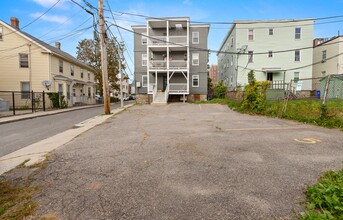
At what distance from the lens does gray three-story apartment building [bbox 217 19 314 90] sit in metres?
24.3

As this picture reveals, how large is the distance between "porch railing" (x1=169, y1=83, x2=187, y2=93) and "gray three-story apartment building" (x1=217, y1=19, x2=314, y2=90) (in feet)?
20.6

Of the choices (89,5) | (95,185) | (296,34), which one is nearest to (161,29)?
(89,5)

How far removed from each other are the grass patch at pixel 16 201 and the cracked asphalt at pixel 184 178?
13cm

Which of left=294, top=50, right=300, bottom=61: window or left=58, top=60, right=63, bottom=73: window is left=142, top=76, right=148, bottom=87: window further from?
left=294, top=50, right=300, bottom=61: window

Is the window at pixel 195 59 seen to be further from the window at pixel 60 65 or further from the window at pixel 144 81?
the window at pixel 60 65

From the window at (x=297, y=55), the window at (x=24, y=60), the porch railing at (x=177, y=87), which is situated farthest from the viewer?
the window at (x=297, y=55)

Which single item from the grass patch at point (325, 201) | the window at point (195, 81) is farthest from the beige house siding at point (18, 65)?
the grass patch at point (325, 201)

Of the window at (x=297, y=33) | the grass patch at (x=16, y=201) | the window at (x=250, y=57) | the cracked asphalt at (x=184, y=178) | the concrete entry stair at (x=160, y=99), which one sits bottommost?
the grass patch at (x=16, y=201)

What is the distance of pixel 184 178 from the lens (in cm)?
340

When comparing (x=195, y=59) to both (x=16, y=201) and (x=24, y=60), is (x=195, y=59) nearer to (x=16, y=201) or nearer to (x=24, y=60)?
(x=24, y=60)

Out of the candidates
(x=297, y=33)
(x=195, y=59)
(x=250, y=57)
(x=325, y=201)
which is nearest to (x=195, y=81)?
(x=195, y=59)

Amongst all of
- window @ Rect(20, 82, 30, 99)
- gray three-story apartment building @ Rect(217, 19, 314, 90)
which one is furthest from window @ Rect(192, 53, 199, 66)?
window @ Rect(20, 82, 30, 99)

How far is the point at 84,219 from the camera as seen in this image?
235cm

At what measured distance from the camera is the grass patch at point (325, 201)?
7.36 ft
